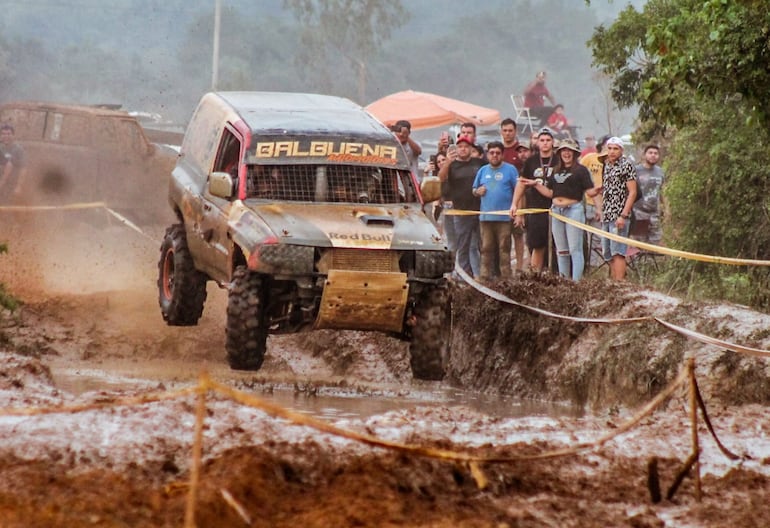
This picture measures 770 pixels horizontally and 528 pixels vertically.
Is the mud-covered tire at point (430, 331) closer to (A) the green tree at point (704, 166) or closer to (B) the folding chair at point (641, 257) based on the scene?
(A) the green tree at point (704, 166)

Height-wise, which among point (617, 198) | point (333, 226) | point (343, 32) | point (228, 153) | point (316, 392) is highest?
point (343, 32)

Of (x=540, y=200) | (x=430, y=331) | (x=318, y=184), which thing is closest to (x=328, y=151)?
(x=318, y=184)

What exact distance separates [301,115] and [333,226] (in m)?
1.58

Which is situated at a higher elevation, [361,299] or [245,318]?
[361,299]

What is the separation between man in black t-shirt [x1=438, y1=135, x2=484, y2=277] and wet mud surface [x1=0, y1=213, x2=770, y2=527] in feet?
7.51

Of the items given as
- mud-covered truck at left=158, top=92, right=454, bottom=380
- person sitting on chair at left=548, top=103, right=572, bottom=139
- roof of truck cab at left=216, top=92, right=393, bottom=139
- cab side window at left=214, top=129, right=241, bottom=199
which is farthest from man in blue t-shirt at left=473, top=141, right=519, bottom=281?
person sitting on chair at left=548, top=103, right=572, bottom=139

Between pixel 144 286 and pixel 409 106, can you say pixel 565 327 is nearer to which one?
pixel 144 286

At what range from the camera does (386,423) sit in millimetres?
8711

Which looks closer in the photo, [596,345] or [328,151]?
[328,151]

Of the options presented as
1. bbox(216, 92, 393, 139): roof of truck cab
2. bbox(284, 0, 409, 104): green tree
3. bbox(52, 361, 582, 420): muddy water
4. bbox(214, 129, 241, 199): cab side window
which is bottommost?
bbox(52, 361, 582, 420): muddy water

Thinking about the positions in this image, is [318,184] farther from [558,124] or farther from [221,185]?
[558,124]

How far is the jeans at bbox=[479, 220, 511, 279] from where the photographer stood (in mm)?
16188

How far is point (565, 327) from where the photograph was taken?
13.3m

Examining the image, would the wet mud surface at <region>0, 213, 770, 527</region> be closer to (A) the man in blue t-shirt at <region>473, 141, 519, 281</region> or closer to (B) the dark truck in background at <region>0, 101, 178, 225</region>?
(A) the man in blue t-shirt at <region>473, 141, 519, 281</region>
